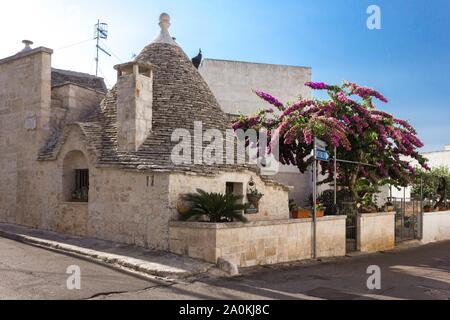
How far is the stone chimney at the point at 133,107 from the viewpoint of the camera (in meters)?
12.0

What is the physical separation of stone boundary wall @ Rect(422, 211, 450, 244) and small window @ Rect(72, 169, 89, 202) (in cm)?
1480

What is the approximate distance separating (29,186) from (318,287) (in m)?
10.3

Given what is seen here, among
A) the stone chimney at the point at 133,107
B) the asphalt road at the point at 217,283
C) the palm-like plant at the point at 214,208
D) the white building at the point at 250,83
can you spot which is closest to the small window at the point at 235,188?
the palm-like plant at the point at 214,208

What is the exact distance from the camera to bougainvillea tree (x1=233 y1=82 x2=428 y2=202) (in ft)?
47.9

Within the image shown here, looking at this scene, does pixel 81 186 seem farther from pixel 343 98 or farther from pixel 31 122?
pixel 343 98

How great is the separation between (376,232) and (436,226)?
6.83 meters

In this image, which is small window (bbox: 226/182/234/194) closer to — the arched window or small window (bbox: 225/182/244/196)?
small window (bbox: 225/182/244/196)

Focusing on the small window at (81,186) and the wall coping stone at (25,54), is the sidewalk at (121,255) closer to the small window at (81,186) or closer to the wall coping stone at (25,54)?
the small window at (81,186)

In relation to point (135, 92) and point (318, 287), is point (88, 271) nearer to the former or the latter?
point (318, 287)

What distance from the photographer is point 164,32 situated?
15844 mm

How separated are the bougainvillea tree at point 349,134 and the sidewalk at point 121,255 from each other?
6501 mm

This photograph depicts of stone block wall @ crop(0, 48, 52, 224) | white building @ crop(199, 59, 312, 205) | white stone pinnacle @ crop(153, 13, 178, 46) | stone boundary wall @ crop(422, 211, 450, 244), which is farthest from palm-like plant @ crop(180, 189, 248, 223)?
stone boundary wall @ crop(422, 211, 450, 244)

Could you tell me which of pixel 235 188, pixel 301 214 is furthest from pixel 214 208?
pixel 301 214
